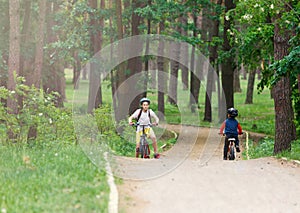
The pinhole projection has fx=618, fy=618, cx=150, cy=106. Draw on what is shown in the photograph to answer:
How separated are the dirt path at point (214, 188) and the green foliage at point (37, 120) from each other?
364cm

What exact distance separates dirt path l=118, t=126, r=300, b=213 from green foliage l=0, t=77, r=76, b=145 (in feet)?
11.9

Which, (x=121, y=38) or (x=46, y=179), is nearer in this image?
(x=46, y=179)

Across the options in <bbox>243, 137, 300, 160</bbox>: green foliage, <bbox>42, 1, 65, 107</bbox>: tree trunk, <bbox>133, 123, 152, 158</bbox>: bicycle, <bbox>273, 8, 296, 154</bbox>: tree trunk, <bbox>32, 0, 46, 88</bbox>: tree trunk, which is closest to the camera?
<bbox>133, 123, 152, 158</bbox>: bicycle

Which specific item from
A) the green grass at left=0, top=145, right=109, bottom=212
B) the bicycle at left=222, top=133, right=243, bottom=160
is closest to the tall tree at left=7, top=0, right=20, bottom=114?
the green grass at left=0, top=145, right=109, bottom=212

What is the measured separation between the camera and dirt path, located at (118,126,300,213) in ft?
35.8

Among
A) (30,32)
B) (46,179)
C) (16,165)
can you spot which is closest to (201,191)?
(46,179)

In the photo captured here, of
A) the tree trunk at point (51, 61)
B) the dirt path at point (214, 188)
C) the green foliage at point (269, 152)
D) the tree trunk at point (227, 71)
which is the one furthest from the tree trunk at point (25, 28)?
the dirt path at point (214, 188)

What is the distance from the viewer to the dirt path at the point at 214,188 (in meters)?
10.9

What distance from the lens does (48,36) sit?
112ft

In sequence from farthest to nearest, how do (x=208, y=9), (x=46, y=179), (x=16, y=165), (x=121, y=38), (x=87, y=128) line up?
1. (x=208, y=9)
2. (x=121, y=38)
3. (x=87, y=128)
4. (x=16, y=165)
5. (x=46, y=179)

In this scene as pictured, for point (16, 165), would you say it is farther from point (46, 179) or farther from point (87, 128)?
point (87, 128)

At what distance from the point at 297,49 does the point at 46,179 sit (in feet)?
23.6

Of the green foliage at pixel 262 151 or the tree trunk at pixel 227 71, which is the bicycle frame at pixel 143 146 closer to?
the green foliage at pixel 262 151

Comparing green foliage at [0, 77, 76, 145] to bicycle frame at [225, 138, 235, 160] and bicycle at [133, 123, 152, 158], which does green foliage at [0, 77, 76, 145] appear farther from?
bicycle frame at [225, 138, 235, 160]
